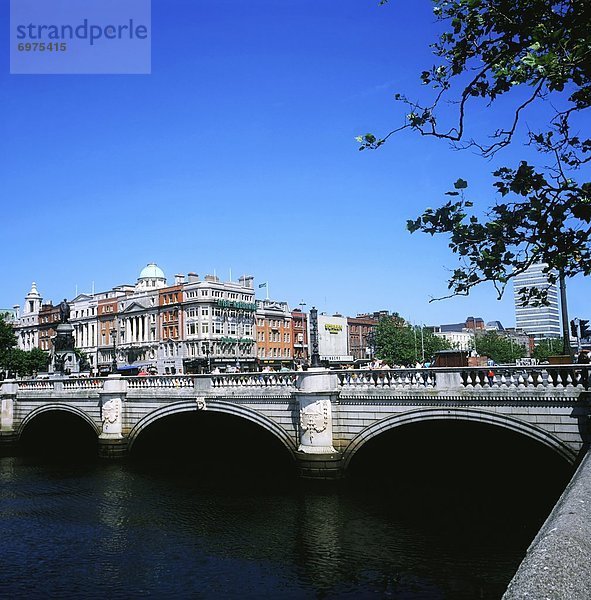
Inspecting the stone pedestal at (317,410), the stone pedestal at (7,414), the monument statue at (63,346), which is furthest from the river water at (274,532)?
the monument statue at (63,346)

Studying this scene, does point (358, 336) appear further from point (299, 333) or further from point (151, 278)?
point (151, 278)

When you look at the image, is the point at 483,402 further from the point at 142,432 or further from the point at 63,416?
the point at 63,416

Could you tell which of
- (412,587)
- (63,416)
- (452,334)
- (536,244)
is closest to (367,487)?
(412,587)

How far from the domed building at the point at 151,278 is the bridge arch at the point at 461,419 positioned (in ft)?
272

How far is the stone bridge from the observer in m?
20.4

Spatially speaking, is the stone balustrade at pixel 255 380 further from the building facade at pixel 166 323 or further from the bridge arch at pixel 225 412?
the building facade at pixel 166 323

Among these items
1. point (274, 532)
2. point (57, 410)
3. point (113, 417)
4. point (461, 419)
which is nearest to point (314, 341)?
point (461, 419)

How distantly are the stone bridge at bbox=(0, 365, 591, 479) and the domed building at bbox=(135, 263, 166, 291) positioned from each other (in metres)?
66.9

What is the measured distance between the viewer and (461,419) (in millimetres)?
22406

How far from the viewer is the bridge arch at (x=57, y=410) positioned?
37706mm

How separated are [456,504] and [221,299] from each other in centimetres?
7186

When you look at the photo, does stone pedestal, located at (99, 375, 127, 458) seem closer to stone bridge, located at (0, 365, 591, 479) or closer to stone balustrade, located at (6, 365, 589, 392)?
stone bridge, located at (0, 365, 591, 479)

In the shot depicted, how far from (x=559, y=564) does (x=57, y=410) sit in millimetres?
41265

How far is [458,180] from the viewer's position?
885 cm
